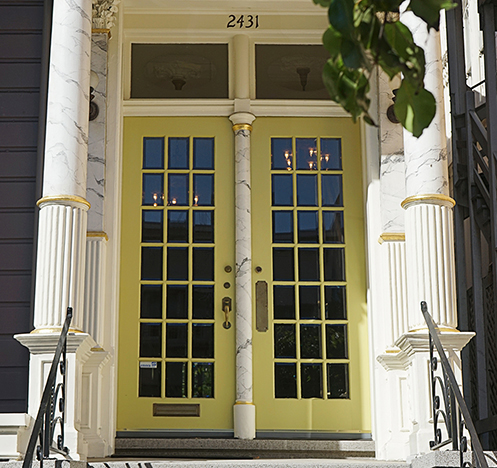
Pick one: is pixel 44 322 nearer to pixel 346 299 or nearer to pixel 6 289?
pixel 6 289

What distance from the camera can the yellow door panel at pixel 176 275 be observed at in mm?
7219

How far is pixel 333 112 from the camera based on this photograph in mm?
7766

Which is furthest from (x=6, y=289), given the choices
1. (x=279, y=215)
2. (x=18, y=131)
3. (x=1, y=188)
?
(x=279, y=215)

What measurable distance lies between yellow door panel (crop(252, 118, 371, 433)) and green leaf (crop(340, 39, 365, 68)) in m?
5.87

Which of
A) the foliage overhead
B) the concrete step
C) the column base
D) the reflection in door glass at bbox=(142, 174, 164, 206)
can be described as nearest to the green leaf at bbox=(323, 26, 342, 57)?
the foliage overhead

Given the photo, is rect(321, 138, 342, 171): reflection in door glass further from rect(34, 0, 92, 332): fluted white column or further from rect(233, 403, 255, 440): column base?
rect(34, 0, 92, 332): fluted white column

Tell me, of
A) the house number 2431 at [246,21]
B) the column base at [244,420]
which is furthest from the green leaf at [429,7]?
the house number 2431 at [246,21]

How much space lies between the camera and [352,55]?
5.28 ft

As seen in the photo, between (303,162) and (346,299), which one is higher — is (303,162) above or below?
above

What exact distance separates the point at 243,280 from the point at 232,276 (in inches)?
5.1

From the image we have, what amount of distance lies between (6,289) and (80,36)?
2.28m

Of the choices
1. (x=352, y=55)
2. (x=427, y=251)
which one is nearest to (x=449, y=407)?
(x=427, y=251)

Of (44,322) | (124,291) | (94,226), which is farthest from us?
(124,291)

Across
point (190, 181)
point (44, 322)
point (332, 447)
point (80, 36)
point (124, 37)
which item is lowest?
point (332, 447)
